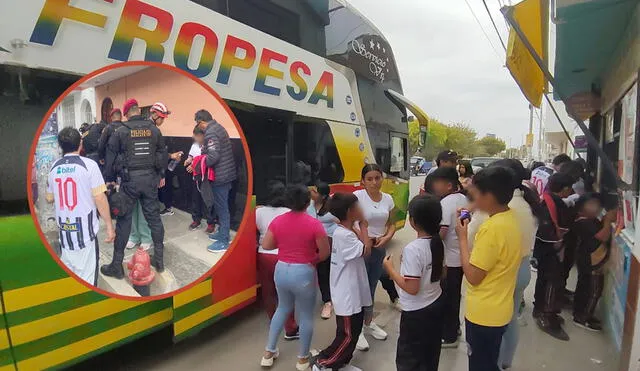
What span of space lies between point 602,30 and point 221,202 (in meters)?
3.50

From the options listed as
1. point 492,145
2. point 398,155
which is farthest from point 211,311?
point 492,145

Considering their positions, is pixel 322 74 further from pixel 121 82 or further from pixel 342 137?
pixel 121 82

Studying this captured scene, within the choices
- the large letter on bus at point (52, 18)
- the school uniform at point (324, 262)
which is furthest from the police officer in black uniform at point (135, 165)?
the school uniform at point (324, 262)

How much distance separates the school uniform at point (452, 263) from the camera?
9.12 ft

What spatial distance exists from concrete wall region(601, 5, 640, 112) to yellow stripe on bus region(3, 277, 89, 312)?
397 centimetres

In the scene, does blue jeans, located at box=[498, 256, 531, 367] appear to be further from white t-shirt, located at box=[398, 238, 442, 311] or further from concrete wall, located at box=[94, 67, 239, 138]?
concrete wall, located at box=[94, 67, 239, 138]

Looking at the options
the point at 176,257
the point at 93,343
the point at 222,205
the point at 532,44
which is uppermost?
the point at 532,44

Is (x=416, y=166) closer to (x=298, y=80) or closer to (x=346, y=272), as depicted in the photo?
(x=298, y=80)

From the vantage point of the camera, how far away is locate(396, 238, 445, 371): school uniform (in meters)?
2.05

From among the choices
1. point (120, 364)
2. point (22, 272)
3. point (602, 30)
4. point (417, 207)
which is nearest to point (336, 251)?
point (417, 207)

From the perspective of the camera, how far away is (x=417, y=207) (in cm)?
208

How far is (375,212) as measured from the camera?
10.0 feet

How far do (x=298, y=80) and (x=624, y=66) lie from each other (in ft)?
9.67

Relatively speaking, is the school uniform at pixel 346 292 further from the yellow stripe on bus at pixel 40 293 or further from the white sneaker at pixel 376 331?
the yellow stripe on bus at pixel 40 293
